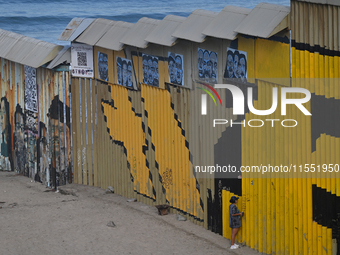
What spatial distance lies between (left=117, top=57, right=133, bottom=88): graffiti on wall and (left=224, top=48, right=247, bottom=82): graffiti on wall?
10.7ft

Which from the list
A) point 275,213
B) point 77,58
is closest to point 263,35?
point 275,213

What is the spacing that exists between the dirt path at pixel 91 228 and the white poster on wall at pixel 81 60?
3.05 meters

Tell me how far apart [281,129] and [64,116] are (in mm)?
7093

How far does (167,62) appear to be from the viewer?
39.3ft

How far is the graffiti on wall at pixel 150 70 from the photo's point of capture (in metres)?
12.3

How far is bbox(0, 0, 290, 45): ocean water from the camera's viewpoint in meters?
43.0

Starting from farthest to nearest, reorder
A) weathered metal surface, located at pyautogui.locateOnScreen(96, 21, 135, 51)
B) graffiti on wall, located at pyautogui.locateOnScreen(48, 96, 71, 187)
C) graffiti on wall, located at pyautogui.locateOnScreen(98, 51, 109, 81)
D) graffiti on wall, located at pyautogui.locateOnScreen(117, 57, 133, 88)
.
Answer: graffiti on wall, located at pyautogui.locateOnScreen(48, 96, 71, 187)
graffiti on wall, located at pyautogui.locateOnScreen(98, 51, 109, 81)
graffiti on wall, located at pyautogui.locateOnScreen(117, 57, 133, 88)
weathered metal surface, located at pyautogui.locateOnScreen(96, 21, 135, 51)

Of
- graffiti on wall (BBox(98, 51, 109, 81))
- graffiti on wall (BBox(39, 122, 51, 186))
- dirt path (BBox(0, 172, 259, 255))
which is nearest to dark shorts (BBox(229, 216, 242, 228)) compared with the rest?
dirt path (BBox(0, 172, 259, 255))

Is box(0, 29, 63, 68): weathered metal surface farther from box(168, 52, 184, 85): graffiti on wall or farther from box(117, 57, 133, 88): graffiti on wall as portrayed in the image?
box(168, 52, 184, 85): graffiti on wall

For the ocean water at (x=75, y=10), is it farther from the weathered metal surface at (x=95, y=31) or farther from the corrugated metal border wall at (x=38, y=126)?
the weathered metal surface at (x=95, y=31)

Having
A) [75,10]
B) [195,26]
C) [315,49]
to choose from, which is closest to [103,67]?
[195,26]

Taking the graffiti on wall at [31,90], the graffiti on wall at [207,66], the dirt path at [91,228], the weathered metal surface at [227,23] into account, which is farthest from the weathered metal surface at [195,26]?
the graffiti on wall at [31,90]

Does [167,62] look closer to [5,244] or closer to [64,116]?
[64,116]

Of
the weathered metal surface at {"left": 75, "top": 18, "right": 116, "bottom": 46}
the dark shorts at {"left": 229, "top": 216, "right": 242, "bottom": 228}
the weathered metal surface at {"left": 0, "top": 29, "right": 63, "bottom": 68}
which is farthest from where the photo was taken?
the weathered metal surface at {"left": 0, "top": 29, "right": 63, "bottom": 68}
